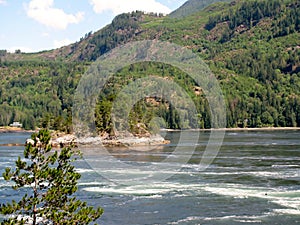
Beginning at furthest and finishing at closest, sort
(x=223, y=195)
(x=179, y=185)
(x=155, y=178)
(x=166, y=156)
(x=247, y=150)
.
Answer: (x=247, y=150) → (x=166, y=156) → (x=155, y=178) → (x=179, y=185) → (x=223, y=195)

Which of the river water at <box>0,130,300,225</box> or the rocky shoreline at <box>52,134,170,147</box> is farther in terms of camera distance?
the rocky shoreline at <box>52,134,170,147</box>

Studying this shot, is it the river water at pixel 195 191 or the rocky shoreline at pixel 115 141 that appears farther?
the rocky shoreline at pixel 115 141

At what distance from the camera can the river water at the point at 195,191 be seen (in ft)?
158

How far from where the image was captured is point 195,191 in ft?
197

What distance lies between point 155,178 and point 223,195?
52.6 feet

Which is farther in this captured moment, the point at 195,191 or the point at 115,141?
the point at 115,141

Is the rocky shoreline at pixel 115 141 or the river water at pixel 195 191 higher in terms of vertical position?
the rocky shoreline at pixel 115 141

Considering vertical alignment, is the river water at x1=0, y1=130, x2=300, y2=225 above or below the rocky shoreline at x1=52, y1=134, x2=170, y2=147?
below

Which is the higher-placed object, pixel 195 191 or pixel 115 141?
pixel 115 141

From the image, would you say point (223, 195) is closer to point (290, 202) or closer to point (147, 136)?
point (290, 202)

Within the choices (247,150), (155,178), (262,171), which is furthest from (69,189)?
(247,150)

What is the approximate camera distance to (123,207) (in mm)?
52406

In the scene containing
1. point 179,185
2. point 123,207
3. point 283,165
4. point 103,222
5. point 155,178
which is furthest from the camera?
point 283,165

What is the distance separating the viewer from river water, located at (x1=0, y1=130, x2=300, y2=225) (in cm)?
4806
